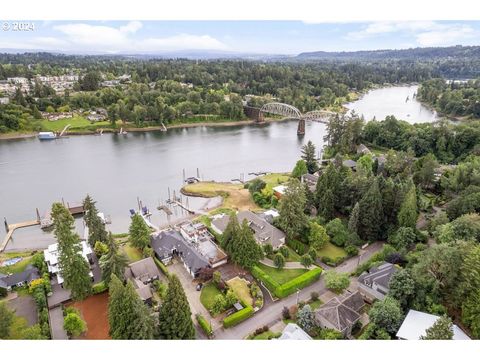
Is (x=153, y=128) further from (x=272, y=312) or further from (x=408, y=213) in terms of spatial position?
(x=272, y=312)

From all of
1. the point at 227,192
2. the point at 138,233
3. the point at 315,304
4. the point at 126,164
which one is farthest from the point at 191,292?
the point at 126,164

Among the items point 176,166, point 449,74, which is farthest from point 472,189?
point 449,74

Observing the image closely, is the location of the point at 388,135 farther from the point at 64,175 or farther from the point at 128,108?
the point at 128,108

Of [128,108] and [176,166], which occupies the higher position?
[128,108]

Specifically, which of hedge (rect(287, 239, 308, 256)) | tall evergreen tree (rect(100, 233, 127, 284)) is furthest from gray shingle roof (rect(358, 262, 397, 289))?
tall evergreen tree (rect(100, 233, 127, 284))

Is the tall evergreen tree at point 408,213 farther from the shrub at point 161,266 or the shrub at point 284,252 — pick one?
the shrub at point 161,266

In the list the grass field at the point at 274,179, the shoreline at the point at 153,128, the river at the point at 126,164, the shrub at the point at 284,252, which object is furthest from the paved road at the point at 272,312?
the shoreline at the point at 153,128
